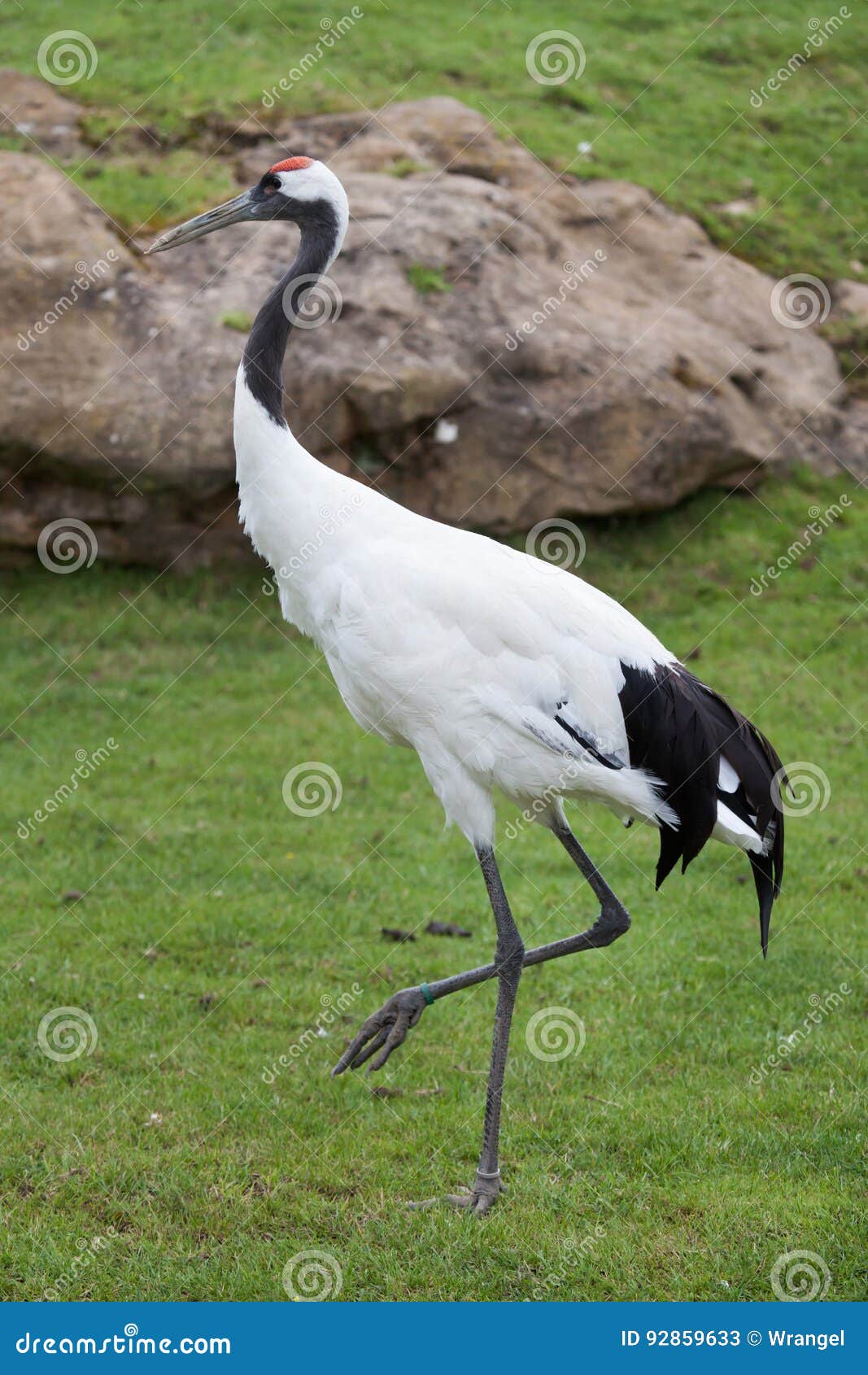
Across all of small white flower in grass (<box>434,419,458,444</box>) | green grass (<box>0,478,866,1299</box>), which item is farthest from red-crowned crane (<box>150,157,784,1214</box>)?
small white flower in grass (<box>434,419,458,444</box>)

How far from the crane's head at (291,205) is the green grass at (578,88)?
5962 millimetres

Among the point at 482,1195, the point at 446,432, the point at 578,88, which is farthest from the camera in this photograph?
the point at 578,88

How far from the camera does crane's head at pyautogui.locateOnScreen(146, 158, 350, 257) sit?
522 cm

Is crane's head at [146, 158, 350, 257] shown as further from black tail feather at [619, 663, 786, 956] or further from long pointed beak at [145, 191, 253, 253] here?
black tail feather at [619, 663, 786, 956]

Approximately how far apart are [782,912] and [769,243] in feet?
26.2

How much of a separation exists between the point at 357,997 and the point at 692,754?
6.91 ft

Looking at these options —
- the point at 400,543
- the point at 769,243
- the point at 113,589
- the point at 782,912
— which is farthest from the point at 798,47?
the point at 400,543

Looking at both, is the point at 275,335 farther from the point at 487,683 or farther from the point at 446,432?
the point at 446,432

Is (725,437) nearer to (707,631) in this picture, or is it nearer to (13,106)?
(707,631)

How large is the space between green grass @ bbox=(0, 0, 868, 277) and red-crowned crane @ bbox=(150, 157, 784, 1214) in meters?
6.90

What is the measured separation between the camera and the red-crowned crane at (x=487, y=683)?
4672mm

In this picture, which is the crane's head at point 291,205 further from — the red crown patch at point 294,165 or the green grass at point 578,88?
the green grass at point 578,88

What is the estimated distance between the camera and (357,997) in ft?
20.0

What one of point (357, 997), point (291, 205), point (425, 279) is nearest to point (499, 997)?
point (357, 997)
